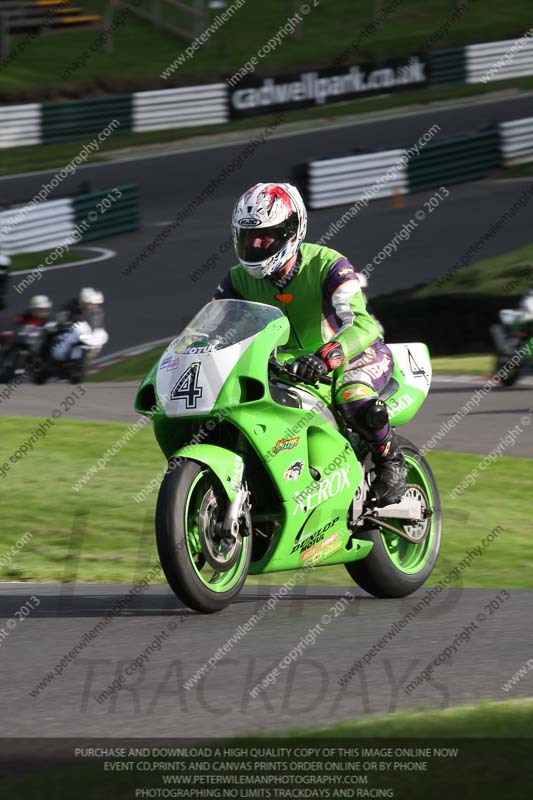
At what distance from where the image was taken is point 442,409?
47.6ft

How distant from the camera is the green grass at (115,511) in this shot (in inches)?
317

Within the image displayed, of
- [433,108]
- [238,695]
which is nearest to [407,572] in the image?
[238,695]

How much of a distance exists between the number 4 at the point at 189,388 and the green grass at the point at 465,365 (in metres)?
11.1

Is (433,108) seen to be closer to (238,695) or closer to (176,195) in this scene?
(176,195)

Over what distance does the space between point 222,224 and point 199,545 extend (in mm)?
22472

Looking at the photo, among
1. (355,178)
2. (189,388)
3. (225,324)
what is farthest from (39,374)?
(355,178)

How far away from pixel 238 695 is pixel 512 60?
3862 centimetres

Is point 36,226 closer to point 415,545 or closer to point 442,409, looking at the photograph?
point 442,409

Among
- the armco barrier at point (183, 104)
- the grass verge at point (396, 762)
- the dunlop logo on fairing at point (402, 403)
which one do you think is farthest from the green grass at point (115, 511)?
the armco barrier at point (183, 104)

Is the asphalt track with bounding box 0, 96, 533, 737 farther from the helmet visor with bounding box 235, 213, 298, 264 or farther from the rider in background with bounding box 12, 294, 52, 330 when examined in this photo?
the rider in background with bounding box 12, 294, 52, 330

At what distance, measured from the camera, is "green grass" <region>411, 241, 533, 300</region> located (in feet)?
62.6

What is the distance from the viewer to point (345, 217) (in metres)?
27.6

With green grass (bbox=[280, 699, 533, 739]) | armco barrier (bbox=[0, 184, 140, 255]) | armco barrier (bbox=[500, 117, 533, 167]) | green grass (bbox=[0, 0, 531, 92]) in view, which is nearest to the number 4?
green grass (bbox=[280, 699, 533, 739])

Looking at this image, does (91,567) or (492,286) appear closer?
(91,567)
